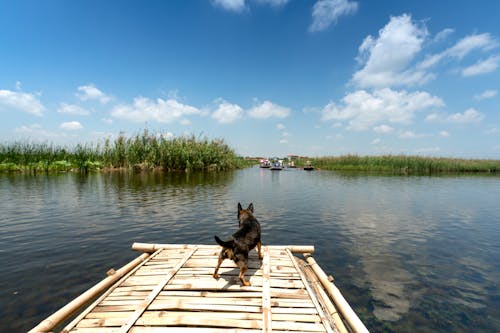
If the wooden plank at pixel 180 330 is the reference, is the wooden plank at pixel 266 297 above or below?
above

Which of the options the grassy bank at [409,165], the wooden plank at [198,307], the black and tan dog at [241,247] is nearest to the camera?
the wooden plank at [198,307]

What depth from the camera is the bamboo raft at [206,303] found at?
155 inches

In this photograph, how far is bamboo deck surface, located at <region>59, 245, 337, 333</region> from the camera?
13.0ft

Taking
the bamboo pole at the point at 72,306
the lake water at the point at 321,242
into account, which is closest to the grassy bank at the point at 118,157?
the lake water at the point at 321,242

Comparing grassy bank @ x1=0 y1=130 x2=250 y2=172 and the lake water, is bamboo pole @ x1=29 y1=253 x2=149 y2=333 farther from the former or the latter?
grassy bank @ x1=0 y1=130 x2=250 y2=172

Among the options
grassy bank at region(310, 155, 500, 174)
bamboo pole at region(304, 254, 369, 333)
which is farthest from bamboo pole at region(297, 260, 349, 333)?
grassy bank at region(310, 155, 500, 174)

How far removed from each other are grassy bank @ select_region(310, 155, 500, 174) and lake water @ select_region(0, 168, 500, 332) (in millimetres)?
35908

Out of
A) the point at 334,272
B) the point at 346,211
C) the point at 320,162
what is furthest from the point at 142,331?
the point at 320,162

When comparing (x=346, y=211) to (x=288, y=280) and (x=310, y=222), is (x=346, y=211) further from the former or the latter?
(x=288, y=280)

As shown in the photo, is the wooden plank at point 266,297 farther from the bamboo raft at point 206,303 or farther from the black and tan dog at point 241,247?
the black and tan dog at point 241,247

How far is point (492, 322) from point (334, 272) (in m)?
3.57

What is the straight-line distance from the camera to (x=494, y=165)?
55.4m

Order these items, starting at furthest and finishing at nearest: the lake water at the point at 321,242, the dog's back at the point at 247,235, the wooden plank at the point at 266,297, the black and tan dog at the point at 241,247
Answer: the lake water at the point at 321,242 → the dog's back at the point at 247,235 → the black and tan dog at the point at 241,247 → the wooden plank at the point at 266,297

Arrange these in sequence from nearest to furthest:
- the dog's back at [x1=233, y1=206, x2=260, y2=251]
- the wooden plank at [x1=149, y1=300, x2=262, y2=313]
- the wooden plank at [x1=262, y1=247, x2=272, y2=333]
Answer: the wooden plank at [x1=262, y1=247, x2=272, y2=333], the wooden plank at [x1=149, y1=300, x2=262, y2=313], the dog's back at [x1=233, y1=206, x2=260, y2=251]
